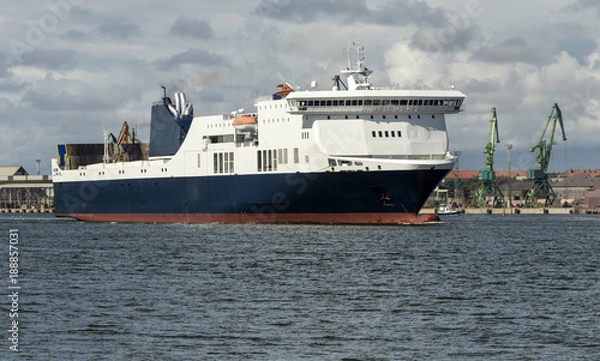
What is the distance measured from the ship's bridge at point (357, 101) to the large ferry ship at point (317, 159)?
0.20 ft

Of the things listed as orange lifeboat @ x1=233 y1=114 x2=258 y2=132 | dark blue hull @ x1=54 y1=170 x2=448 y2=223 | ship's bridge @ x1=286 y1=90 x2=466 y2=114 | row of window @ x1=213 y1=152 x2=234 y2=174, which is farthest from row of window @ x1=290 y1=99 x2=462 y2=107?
row of window @ x1=213 y1=152 x2=234 y2=174

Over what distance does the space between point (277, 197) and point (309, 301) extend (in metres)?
36.8

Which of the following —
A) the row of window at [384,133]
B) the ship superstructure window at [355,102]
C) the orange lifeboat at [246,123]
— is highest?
the ship superstructure window at [355,102]

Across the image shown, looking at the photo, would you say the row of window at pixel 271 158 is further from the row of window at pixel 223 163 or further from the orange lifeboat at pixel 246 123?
the row of window at pixel 223 163

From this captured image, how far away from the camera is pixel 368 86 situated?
68.8m

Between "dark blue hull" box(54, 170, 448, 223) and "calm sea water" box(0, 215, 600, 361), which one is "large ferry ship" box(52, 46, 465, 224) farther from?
"calm sea water" box(0, 215, 600, 361)

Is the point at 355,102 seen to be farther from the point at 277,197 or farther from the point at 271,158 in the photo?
the point at 277,197

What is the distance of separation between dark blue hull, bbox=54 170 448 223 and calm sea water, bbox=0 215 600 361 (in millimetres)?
10622

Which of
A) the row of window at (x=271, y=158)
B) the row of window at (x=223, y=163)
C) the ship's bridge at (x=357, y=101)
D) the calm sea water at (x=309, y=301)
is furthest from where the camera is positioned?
the row of window at (x=223, y=163)

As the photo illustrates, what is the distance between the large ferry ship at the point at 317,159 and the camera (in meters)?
63.4

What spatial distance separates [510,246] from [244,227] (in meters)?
19.1

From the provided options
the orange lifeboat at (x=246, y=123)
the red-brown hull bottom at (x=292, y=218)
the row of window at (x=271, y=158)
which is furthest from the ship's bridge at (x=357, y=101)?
the red-brown hull bottom at (x=292, y=218)

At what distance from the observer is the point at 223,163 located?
72.6 metres

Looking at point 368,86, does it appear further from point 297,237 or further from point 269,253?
point 269,253
